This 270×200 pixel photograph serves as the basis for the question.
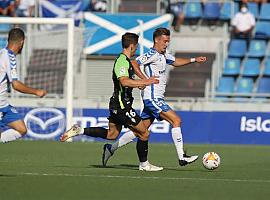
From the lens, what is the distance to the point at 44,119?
21656 mm

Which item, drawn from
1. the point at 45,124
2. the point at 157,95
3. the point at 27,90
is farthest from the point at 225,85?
the point at 27,90

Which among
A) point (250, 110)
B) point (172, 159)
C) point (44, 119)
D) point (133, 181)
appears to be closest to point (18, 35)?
point (133, 181)

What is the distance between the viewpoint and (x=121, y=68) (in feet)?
41.4

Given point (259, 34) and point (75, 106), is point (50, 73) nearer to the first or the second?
point (75, 106)

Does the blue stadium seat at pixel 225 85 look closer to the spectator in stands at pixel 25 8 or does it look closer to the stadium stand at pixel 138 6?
the stadium stand at pixel 138 6

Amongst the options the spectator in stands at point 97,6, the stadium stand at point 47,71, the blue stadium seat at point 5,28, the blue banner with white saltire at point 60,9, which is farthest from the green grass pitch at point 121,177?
the spectator in stands at point 97,6

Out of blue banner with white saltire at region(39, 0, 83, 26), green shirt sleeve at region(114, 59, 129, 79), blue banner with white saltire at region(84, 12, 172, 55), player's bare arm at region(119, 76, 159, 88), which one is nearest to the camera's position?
player's bare arm at region(119, 76, 159, 88)

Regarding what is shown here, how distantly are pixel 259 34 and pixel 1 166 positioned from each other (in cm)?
1534

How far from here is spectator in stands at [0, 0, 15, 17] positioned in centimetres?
2642

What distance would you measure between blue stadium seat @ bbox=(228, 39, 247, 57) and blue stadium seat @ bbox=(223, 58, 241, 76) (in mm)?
159

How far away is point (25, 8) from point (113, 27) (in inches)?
105

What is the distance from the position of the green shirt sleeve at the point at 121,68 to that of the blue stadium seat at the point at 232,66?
14.1 meters

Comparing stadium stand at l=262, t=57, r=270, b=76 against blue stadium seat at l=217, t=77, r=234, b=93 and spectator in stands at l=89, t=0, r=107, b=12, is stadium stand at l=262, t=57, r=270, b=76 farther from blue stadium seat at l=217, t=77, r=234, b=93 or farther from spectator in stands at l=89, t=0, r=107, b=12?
spectator in stands at l=89, t=0, r=107, b=12

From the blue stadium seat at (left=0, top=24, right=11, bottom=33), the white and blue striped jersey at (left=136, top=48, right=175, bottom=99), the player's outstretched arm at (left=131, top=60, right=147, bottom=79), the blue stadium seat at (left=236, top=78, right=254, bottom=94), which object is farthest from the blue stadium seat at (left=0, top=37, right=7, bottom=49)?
the player's outstretched arm at (left=131, top=60, right=147, bottom=79)
